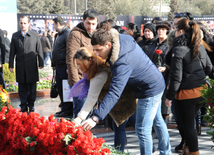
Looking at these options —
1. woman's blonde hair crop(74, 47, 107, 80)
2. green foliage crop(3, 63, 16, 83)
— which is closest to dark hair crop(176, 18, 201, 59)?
woman's blonde hair crop(74, 47, 107, 80)

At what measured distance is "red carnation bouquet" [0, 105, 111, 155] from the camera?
6.63 feet

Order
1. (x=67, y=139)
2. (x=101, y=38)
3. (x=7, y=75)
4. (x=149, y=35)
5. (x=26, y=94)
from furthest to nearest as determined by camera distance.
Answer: (x=7, y=75) → (x=26, y=94) → (x=149, y=35) → (x=101, y=38) → (x=67, y=139)

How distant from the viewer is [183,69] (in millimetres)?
3475

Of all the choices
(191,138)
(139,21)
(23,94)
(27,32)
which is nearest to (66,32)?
(27,32)

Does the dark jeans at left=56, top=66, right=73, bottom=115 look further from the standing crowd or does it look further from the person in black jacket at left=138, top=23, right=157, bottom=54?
the person in black jacket at left=138, top=23, right=157, bottom=54

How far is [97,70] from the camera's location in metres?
2.93

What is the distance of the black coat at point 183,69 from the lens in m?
3.42

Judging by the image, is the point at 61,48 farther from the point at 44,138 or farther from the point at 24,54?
the point at 44,138

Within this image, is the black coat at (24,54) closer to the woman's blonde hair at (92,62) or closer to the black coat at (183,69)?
the woman's blonde hair at (92,62)

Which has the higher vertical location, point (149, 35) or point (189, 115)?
point (149, 35)

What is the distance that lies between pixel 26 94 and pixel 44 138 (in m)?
4.11

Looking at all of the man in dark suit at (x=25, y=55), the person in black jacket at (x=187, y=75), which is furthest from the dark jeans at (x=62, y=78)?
the person in black jacket at (x=187, y=75)

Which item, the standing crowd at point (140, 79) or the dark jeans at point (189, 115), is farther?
the dark jeans at point (189, 115)

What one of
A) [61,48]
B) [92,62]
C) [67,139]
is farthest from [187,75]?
[61,48]
